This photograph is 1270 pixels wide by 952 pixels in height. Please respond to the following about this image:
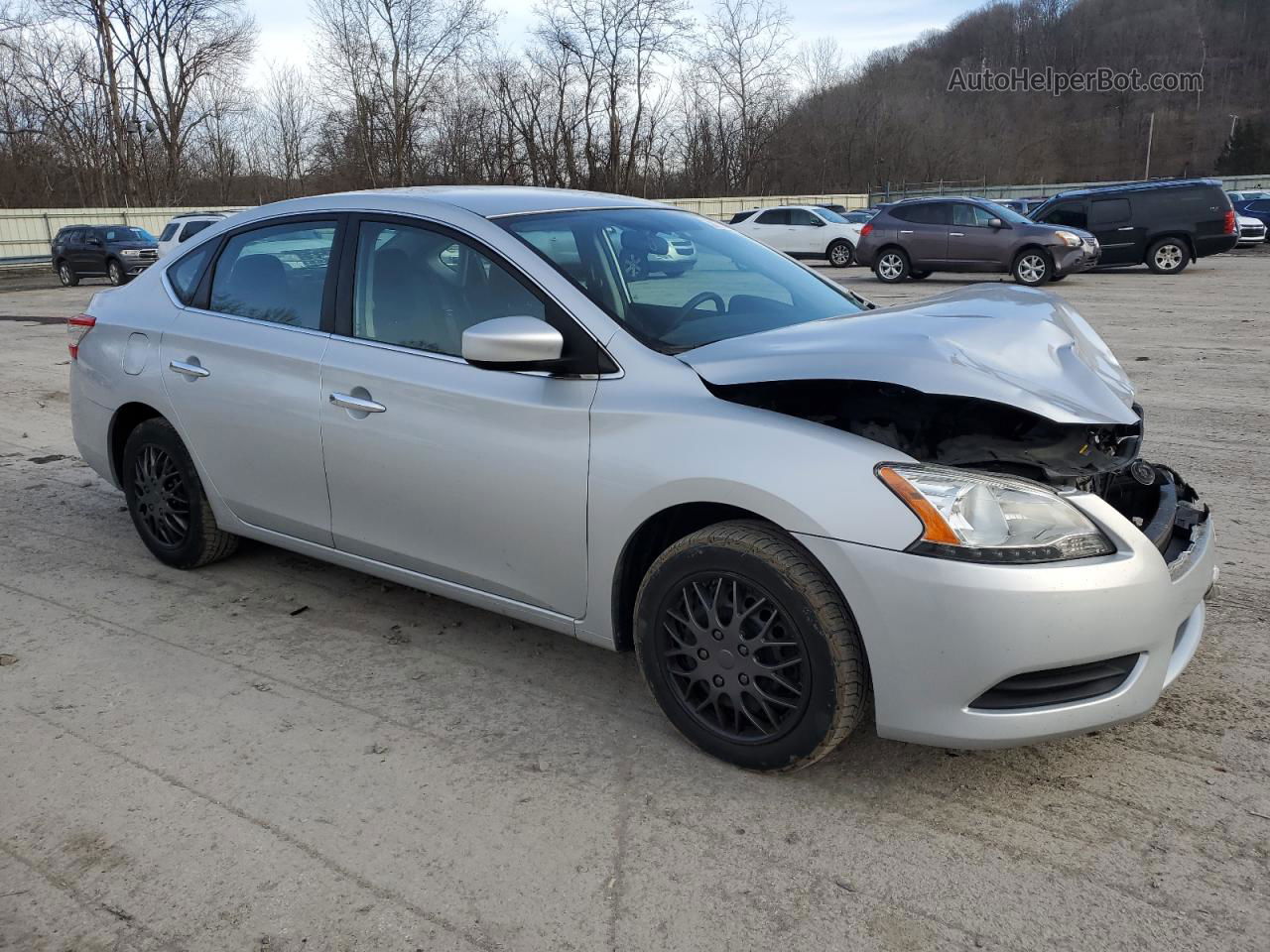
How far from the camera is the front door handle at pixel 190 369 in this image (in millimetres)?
4207

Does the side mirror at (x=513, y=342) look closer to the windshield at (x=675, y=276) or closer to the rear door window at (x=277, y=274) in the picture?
the windshield at (x=675, y=276)

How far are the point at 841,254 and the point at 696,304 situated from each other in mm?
24026

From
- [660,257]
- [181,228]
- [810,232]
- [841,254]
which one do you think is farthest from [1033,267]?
[181,228]

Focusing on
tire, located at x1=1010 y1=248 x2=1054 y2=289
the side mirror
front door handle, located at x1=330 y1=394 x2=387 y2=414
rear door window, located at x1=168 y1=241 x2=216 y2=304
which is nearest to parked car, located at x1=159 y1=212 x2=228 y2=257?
tire, located at x1=1010 y1=248 x2=1054 y2=289

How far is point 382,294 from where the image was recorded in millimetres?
3727

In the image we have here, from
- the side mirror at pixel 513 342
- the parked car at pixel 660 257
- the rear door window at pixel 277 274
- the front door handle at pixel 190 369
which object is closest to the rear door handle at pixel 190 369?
the front door handle at pixel 190 369

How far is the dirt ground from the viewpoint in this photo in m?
2.35

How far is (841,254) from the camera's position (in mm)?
26406

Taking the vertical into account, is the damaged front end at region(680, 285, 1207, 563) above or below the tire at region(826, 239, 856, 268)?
above

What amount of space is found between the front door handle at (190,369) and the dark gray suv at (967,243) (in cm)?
1736

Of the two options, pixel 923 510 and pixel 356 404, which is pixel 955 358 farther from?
pixel 356 404

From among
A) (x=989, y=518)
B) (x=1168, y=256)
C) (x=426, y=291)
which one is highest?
(x=426, y=291)

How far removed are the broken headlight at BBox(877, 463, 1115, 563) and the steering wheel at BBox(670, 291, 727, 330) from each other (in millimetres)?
1045

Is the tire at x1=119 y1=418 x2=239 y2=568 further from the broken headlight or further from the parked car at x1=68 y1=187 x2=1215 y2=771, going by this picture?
the broken headlight
